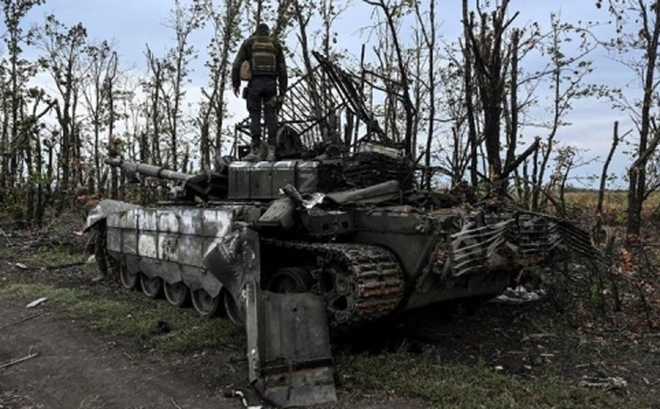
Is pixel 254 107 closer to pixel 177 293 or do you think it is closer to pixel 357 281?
pixel 177 293

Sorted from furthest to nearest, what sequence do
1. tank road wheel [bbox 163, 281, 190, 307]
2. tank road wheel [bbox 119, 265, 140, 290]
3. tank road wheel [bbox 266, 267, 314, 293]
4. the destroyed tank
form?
tank road wheel [bbox 119, 265, 140, 290], tank road wheel [bbox 163, 281, 190, 307], tank road wheel [bbox 266, 267, 314, 293], the destroyed tank

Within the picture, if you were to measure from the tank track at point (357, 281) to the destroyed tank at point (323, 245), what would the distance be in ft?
0.05

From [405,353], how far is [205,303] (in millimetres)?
3845

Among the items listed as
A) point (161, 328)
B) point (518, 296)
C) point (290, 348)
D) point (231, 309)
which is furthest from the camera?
point (518, 296)

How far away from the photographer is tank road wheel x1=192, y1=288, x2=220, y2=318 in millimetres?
9523

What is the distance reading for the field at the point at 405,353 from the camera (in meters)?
6.07

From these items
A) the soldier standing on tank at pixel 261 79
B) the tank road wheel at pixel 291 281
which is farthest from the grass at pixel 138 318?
the soldier standing on tank at pixel 261 79

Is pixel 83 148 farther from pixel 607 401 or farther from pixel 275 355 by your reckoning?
pixel 607 401

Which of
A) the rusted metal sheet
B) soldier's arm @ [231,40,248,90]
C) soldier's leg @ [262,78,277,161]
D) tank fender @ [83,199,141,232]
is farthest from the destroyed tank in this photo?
tank fender @ [83,199,141,232]

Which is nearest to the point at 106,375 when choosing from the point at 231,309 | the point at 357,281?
the point at 231,309

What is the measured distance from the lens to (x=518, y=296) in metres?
10.0

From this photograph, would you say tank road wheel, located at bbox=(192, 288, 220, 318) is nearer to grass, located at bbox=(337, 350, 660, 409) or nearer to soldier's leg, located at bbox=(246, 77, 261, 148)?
soldier's leg, located at bbox=(246, 77, 261, 148)

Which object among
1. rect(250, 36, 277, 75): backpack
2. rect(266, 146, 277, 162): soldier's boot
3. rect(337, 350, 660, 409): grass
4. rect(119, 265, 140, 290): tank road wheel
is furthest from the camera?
rect(119, 265, 140, 290): tank road wheel

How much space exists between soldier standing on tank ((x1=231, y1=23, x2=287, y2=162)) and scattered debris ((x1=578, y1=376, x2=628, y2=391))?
5884 mm
